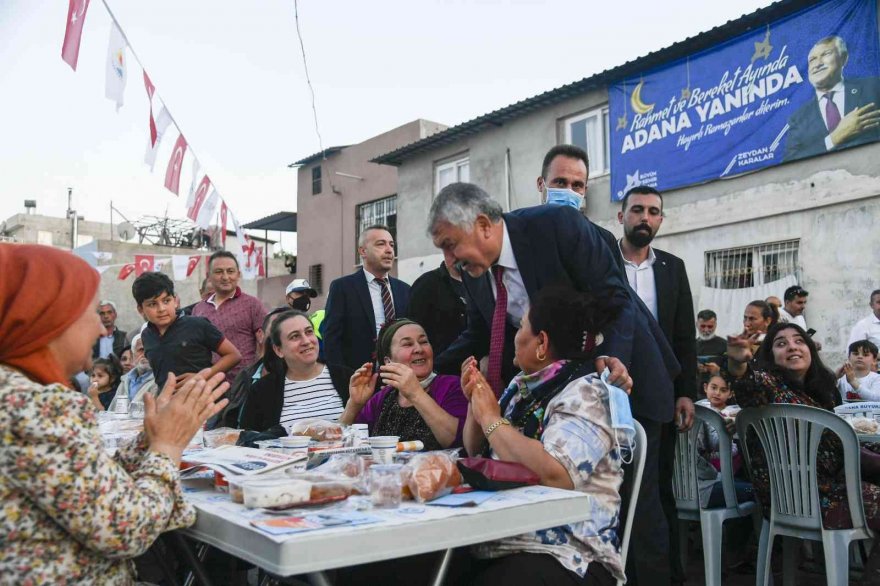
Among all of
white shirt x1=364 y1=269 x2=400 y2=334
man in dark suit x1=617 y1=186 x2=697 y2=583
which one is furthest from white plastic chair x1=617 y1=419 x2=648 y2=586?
white shirt x1=364 y1=269 x2=400 y2=334

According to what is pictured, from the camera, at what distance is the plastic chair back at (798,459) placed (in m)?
3.26

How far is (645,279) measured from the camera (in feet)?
13.2

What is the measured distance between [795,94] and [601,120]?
3.53m

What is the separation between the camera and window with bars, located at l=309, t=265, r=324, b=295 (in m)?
20.3

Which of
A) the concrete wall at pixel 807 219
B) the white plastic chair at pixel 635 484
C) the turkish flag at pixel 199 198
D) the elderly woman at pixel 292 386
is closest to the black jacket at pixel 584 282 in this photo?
the white plastic chair at pixel 635 484

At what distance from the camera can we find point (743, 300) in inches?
388

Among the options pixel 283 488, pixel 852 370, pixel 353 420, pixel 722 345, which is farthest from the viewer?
pixel 722 345

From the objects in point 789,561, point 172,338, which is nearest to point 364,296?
point 172,338

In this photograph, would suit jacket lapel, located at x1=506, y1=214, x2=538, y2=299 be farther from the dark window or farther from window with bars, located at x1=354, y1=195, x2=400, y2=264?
the dark window

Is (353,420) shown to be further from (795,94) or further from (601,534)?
(795,94)

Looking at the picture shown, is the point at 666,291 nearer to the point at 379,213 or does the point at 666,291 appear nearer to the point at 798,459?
the point at 798,459

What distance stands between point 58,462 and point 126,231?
23809 mm

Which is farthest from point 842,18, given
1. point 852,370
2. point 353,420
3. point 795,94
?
point 353,420

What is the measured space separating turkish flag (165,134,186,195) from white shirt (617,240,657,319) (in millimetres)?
5977
